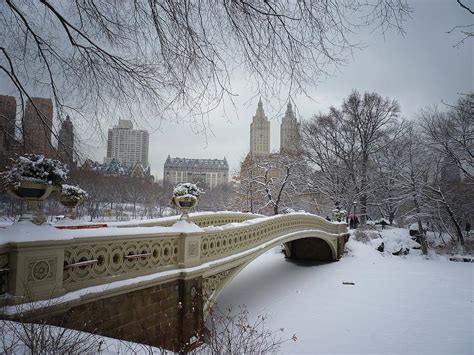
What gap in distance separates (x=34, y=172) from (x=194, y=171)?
6419 cm

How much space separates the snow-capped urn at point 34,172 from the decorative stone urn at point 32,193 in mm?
28

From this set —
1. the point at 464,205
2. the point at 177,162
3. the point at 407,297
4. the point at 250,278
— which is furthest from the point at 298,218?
the point at 177,162

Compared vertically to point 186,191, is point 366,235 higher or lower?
lower

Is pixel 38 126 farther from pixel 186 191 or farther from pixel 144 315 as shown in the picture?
pixel 144 315

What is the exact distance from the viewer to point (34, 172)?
3.37 metres

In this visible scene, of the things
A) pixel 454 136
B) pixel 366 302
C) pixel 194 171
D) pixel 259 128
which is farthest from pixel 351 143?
pixel 194 171

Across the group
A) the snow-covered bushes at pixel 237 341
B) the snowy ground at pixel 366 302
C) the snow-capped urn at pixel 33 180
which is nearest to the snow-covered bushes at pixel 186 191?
the snow-covered bushes at pixel 237 341

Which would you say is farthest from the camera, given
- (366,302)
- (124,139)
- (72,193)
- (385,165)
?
(385,165)

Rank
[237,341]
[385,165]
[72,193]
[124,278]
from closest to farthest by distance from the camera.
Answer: [124,278] < [237,341] < [72,193] < [385,165]

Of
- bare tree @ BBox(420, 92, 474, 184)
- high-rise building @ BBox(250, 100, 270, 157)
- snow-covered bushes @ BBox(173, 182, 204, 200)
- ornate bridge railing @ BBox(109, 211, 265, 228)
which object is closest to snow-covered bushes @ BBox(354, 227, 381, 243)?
bare tree @ BBox(420, 92, 474, 184)

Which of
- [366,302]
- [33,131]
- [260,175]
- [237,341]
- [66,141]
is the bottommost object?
[366,302]

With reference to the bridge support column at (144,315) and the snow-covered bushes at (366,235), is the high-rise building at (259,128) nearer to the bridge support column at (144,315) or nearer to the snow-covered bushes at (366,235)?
the bridge support column at (144,315)

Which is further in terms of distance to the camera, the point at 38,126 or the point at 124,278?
the point at 124,278

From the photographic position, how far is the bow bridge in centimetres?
322
